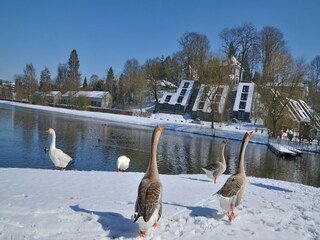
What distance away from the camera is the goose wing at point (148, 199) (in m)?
5.55

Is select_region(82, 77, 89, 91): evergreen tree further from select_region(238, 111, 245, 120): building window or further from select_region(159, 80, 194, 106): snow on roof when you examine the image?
select_region(238, 111, 245, 120): building window

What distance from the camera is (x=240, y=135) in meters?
52.4

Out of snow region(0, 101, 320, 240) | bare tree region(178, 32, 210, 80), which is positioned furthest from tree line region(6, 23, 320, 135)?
→ snow region(0, 101, 320, 240)

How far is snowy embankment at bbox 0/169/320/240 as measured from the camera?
6039 millimetres

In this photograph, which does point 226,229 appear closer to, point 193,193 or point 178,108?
point 193,193

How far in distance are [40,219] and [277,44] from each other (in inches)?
3587

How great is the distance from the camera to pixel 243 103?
74750 mm

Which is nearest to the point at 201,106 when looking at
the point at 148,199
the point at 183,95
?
the point at 183,95

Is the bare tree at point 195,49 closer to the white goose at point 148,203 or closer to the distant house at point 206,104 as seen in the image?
the distant house at point 206,104

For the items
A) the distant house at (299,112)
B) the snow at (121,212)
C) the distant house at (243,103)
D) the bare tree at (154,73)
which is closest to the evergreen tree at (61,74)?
the bare tree at (154,73)

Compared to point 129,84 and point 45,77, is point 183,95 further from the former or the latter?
point 45,77

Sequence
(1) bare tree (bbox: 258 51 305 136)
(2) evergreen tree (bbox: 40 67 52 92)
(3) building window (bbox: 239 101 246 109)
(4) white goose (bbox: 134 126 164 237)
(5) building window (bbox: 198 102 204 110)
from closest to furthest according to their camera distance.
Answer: (4) white goose (bbox: 134 126 164 237) → (1) bare tree (bbox: 258 51 305 136) → (3) building window (bbox: 239 101 246 109) → (5) building window (bbox: 198 102 204 110) → (2) evergreen tree (bbox: 40 67 52 92)

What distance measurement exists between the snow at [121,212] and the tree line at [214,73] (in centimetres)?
4491

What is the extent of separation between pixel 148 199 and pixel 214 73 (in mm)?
59582
